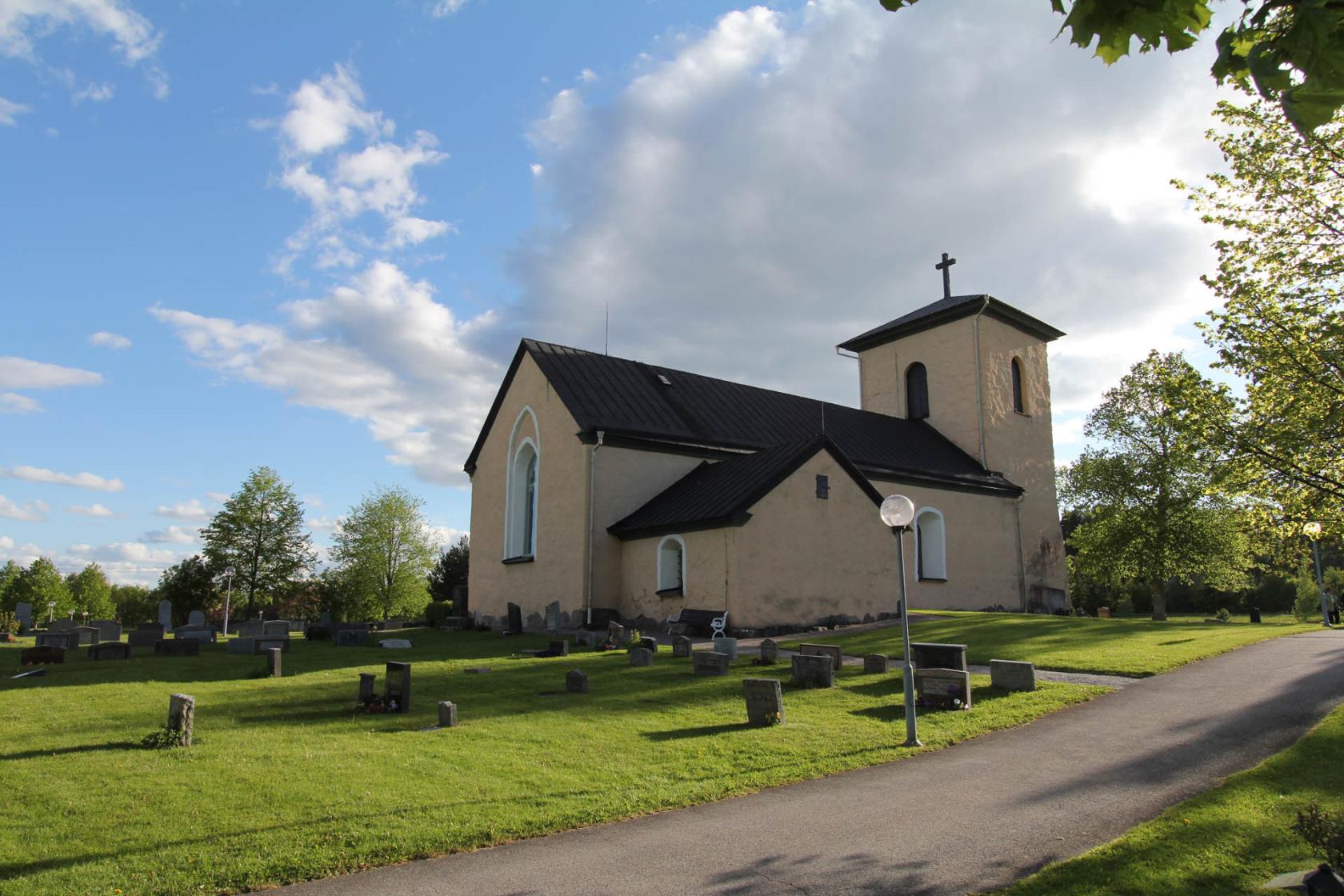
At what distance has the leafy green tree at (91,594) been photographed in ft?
224

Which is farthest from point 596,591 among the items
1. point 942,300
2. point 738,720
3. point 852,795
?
point 942,300

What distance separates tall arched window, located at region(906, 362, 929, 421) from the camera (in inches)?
1328

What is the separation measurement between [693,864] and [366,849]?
2251mm

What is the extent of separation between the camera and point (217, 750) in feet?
26.8

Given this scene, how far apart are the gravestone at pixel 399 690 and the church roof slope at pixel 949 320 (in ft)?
88.6

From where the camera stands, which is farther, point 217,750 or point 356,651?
point 356,651

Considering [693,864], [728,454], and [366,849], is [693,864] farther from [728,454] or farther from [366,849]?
[728,454]

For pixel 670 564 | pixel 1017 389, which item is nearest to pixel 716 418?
pixel 670 564

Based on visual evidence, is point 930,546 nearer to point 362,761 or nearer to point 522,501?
point 522,501

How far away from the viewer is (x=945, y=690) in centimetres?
1103

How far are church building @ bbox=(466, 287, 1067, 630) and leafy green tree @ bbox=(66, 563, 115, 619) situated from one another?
57745 millimetres

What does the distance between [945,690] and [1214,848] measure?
548cm

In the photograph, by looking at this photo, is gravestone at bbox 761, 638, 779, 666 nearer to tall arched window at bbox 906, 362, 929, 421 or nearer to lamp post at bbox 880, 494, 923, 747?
lamp post at bbox 880, 494, 923, 747

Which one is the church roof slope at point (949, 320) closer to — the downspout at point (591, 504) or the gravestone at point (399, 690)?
the downspout at point (591, 504)
